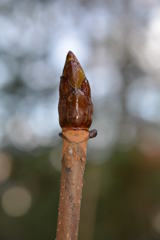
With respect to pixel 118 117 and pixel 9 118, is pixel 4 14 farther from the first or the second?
pixel 118 117

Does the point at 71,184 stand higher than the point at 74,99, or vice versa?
the point at 74,99

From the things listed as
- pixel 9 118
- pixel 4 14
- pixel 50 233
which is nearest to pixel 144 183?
pixel 50 233

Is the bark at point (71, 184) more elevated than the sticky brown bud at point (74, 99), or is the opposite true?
the sticky brown bud at point (74, 99)

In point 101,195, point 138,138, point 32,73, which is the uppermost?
point 32,73

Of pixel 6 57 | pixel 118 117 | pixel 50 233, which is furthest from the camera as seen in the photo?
pixel 6 57

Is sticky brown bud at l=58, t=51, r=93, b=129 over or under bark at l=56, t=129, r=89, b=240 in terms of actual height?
over
